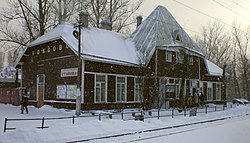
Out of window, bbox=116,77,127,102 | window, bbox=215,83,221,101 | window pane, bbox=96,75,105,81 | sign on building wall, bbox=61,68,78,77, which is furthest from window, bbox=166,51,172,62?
window, bbox=215,83,221,101

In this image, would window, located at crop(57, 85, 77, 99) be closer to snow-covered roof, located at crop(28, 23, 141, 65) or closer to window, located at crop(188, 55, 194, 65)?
snow-covered roof, located at crop(28, 23, 141, 65)

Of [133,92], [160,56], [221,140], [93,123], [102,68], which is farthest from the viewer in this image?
[160,56]

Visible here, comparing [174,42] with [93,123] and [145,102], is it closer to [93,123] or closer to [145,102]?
[145,102]

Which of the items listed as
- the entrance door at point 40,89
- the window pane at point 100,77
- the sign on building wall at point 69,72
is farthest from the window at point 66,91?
the entrance door at point 40,89

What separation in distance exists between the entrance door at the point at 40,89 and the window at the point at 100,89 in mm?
6058

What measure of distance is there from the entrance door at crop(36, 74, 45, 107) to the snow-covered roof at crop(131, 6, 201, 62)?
9.71m

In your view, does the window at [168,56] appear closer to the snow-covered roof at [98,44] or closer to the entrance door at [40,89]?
the snow-covered roof at [98,44]

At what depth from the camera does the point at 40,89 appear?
2981 cm

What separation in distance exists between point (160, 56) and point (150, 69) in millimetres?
1933

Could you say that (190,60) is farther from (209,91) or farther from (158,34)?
(209,91)

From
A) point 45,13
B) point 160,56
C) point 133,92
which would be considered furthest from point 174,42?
point 45,13

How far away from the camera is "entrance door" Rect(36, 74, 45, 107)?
2939 centimetres

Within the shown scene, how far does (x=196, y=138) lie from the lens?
14.0 metres

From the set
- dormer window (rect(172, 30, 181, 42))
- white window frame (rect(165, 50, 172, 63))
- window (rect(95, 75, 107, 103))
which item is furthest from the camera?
dormer window (rect(172, 30, 181, 42))
